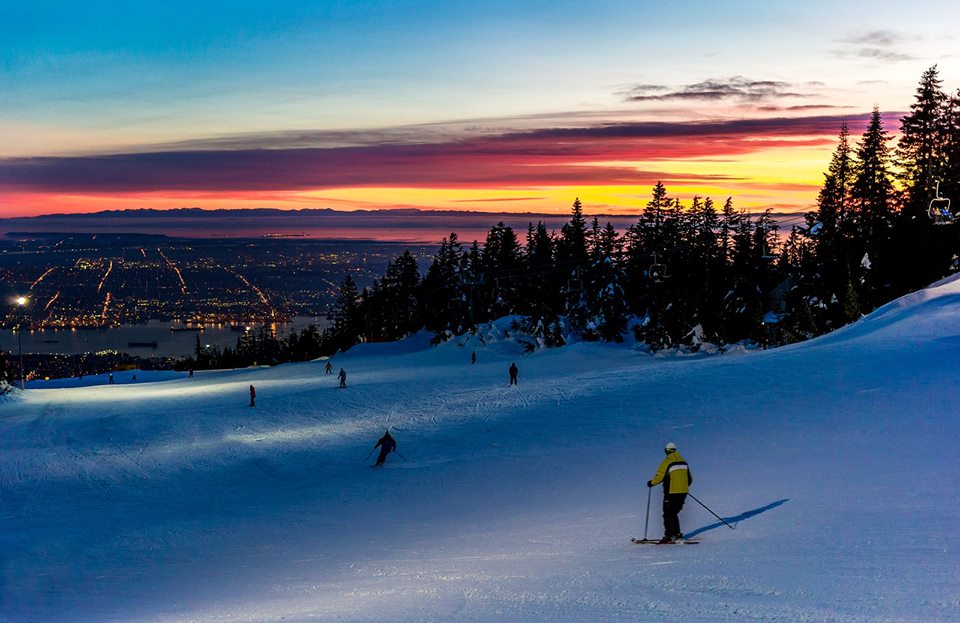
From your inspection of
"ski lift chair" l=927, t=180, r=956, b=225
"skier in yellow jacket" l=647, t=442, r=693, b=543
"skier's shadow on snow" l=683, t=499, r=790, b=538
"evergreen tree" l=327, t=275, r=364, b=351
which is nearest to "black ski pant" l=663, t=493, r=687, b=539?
"skier in yellow jacket" l=647, t=442, r=693, b=543

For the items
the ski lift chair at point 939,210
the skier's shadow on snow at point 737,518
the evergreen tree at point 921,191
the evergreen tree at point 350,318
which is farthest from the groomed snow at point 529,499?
the evergreen tree at point 350,318

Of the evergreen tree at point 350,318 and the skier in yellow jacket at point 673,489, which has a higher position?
the skier in yellow jacket at point 673,489

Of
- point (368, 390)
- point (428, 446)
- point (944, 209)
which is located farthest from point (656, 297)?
point (428, 446)

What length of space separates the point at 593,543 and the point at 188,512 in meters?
11.9

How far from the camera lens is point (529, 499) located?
17.5 m

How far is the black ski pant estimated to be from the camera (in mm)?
11102

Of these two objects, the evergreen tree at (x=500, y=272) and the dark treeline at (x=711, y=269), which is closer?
the dark treeline at (x=711, y=269)

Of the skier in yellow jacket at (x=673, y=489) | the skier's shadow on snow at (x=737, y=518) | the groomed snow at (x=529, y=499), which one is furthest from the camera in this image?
the skier's shadow on snow at (x=737, y=518)

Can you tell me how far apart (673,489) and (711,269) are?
6032 cm

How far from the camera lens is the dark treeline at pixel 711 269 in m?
48.9

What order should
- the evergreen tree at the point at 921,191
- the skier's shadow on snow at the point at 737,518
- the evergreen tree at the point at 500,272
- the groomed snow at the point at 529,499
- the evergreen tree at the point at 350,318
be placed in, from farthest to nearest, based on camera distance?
1. the evergreen tree at the point at 350,318
2. the evergreen tree at the point at 500,272
3. the evergreen tree at the point at 921,191
4. the skier's shadow on snow at the point at 737,518
5. the groomed snow at the point at 529,499

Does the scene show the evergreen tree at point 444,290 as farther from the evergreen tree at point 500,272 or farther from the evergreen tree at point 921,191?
the evergreen tree at point 921,191

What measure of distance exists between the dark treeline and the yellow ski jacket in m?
19.1

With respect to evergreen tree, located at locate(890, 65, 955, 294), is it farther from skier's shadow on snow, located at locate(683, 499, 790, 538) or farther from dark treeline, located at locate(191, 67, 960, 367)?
skier's shadow on snow, located at locate(683, 499, 790, 538)
